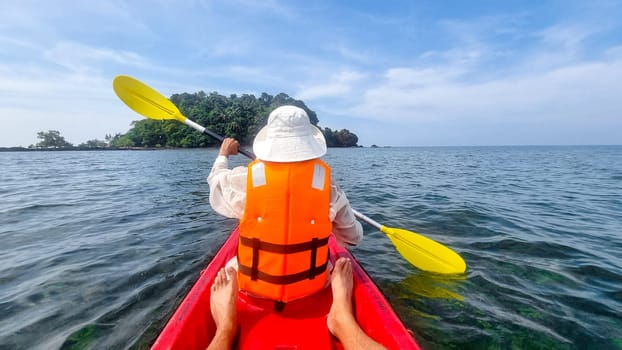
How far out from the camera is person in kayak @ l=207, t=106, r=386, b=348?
6.51ft

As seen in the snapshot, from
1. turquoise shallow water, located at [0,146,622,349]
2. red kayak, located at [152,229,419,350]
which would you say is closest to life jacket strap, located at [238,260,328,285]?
red kayak, located at [152,229,419,350]

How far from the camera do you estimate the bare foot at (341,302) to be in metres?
2.00

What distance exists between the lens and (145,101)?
4938 millimetres

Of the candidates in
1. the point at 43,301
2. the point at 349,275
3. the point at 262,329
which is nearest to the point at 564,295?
the point at 349,275

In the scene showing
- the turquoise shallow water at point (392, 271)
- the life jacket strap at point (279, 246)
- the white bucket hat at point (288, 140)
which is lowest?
the turquoise shallow water at point (392, 271)

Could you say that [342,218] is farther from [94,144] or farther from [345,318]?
[94,144]

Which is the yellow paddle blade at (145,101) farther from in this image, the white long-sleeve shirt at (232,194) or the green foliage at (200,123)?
the green foliage at (200,123)

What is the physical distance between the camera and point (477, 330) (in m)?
3.05

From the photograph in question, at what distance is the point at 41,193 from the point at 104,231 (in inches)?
253

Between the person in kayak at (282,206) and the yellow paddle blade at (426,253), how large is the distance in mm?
2324

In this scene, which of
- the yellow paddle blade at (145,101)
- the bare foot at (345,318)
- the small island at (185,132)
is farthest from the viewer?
the small island at (185,132)

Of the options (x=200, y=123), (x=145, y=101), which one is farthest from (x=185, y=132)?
(x=145, y=101)

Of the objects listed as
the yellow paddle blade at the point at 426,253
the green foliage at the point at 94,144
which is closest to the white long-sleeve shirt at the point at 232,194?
the yellow paddle blade at the point at 426,253

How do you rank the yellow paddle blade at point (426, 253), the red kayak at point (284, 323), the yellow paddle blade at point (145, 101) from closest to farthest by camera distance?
the red kayak at point (284, 323)
the yellow paddle blade at point (426, 253)
the yellow paddle blade at point (145, 101)
